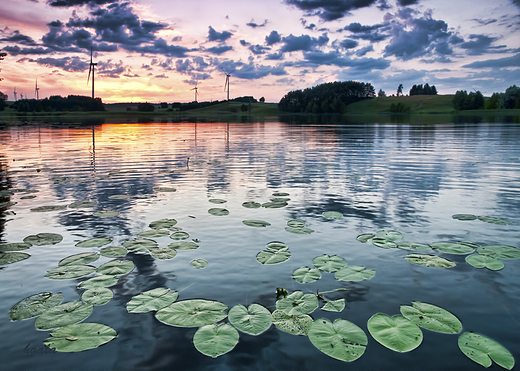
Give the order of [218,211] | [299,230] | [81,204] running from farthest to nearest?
[81,204]
[218,211]
[299,230]

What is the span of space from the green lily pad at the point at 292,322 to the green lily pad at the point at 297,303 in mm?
100

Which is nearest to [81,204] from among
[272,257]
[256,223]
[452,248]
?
[256,223]

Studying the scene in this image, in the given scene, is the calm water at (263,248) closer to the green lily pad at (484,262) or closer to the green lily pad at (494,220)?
the green lily pad at (484,262)

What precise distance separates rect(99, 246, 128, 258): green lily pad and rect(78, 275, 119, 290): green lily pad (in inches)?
43.5

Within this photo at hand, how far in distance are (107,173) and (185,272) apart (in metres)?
14.0

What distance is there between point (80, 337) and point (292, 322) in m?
3.19

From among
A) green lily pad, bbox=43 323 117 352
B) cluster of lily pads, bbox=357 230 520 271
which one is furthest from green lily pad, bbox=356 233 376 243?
green lily pad, bbox=43 323 117 352

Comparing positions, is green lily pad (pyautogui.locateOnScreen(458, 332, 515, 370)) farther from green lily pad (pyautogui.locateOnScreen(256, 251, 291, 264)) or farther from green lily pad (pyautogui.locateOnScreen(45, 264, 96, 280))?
green lily pad (pyautogui.locateOnScreen(45, 264, 96, 280))

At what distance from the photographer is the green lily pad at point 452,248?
323 inches

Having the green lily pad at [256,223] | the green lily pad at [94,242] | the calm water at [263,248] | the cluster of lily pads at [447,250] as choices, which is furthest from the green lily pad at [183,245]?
the cluster of lily pads at [447,250]

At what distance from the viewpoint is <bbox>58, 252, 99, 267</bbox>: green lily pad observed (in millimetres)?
7553

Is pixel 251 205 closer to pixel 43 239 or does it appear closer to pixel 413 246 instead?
pixel 413 246

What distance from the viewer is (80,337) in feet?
16.6

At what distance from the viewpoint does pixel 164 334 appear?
5.35m
